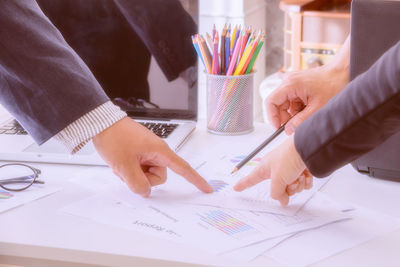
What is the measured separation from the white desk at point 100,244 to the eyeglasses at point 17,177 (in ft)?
0.24

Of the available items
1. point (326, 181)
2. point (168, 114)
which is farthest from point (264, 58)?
point (326, 181)

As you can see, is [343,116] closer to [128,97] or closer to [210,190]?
[210,190]

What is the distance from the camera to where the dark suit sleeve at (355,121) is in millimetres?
760

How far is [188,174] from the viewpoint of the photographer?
3.23 ft

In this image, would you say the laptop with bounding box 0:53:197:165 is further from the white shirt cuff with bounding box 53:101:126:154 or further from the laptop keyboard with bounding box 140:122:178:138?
the white shirt cuff with bounding box 53:101:126:154

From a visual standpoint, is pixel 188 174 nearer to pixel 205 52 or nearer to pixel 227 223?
pixel 227 223

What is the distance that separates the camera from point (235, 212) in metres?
0.90

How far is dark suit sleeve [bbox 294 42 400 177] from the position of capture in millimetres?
760

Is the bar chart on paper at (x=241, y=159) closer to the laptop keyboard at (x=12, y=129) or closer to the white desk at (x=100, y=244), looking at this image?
the white desk at (x=100, y=244)

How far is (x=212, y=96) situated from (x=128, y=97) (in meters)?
0.20

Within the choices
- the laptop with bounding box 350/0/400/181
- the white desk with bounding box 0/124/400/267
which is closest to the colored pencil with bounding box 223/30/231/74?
the laptop with bounding box 350/0/400/181

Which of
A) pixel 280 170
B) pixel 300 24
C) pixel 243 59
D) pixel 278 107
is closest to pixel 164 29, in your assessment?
pixel 243 59

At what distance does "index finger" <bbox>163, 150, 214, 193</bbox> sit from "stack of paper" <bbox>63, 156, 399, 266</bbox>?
15 millimetres

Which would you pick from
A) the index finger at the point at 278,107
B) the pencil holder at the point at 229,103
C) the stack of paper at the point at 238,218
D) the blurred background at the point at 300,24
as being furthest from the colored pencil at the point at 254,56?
the blurred background at the point at 300,24
